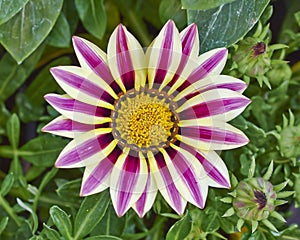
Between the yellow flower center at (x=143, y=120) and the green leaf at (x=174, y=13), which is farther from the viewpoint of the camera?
the green leaf at (x=174, y=13)

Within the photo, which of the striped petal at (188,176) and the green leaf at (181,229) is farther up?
the striped petal at (188,176)

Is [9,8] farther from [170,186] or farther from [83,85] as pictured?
[170,186]

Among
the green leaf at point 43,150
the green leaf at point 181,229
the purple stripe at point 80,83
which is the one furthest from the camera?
the green leaf at point 43,150

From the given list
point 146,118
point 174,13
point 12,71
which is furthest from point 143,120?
point 12,71

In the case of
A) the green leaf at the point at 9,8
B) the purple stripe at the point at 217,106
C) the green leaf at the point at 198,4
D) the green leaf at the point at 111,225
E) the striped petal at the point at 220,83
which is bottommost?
the green leaf at the point at 111,225

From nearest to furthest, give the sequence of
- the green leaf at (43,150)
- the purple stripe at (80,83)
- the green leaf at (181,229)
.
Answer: the purple stripe at (80,83), the green leaf at (181,229), the green leaf at (43,150)

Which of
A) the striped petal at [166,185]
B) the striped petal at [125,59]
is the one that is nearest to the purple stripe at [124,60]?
the striped petal at [125,59]

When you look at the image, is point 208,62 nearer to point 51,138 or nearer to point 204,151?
point 204,151

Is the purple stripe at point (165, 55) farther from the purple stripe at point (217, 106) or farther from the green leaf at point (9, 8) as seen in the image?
the green leaf at point (9, 8)
